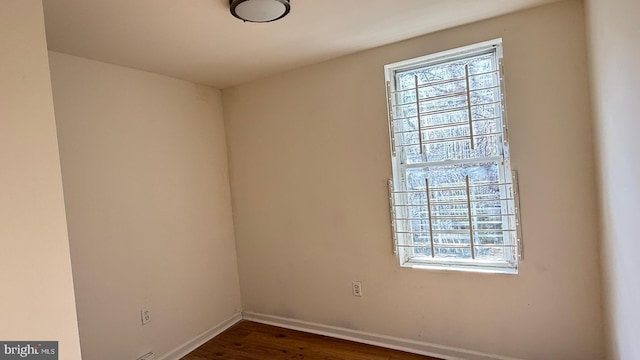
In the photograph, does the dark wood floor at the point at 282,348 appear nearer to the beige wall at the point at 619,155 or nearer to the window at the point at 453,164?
the window at the point at 453,164

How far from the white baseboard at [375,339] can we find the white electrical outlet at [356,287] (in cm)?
30

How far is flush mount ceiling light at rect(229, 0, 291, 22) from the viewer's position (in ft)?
5.22

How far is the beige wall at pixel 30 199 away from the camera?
0.98 m

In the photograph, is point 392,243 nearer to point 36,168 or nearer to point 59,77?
point 36,168

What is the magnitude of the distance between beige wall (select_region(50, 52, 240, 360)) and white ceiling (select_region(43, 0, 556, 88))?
0.27m

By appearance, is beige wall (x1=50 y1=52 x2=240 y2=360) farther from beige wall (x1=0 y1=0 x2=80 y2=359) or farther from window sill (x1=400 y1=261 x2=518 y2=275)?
window sill (x1=400 y1=261 x2=518 y2=275)

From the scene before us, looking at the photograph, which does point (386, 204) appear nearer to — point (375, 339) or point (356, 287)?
point (356, 287)

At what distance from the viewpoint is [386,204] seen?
8.15 ft

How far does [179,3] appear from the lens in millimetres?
1620

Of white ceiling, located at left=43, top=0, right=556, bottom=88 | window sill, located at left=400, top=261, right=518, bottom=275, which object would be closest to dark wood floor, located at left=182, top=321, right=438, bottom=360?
window sill, located at left=400, top=261, right=518, bottom=275

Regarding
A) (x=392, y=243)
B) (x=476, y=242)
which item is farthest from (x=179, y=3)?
(x=476, y=242)

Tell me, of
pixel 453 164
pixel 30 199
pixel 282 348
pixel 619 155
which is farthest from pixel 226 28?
pixel 282 348

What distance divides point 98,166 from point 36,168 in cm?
132

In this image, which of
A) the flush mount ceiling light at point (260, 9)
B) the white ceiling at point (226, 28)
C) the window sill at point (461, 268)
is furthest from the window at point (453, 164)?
the flush mount ceiling light at point (260, 9)
